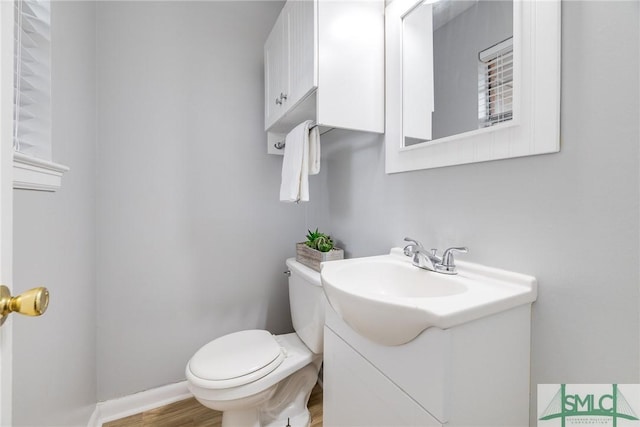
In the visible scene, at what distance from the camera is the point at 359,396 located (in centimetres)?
76

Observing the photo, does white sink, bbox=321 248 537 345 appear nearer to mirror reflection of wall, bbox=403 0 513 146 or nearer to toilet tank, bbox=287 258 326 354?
toilet tank, bbox=287 258 326 354

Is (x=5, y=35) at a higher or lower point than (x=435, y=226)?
higher

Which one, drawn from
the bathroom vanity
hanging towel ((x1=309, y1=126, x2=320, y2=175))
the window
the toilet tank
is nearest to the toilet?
the toilet tank

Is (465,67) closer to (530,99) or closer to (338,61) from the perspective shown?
(530,99)

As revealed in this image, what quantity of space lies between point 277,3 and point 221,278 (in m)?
1.76

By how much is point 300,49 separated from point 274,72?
1.17 ft

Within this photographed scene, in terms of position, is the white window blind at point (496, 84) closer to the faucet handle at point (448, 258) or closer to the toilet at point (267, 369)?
the faucet handle at point (448, 258)

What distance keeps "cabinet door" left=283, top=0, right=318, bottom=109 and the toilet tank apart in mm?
804

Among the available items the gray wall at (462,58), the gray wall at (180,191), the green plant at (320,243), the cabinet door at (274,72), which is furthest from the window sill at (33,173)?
the gray wall at (462,58)

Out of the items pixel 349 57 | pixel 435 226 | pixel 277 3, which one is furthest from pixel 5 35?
pixel 277 3

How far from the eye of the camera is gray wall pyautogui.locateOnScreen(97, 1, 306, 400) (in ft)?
4.39

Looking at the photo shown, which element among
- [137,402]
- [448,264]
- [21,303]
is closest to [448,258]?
[448,264]

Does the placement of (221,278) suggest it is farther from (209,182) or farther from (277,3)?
(277,3)

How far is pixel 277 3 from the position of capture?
1.71m
